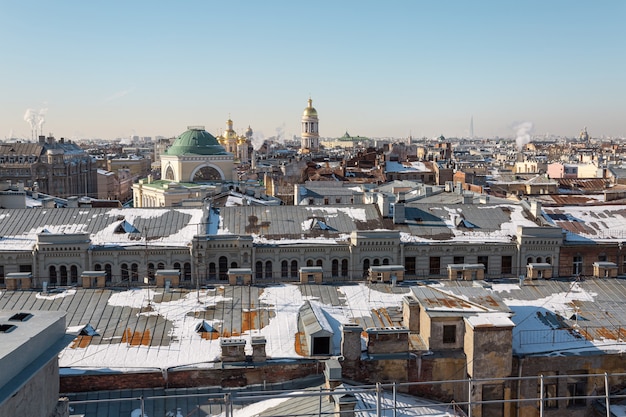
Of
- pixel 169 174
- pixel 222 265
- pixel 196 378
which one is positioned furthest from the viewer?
pixel 169 174

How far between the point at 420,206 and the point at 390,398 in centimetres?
2561

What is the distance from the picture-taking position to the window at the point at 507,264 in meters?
41.0

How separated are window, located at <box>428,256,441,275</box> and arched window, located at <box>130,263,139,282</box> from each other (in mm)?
17196

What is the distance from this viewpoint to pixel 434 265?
134 ft

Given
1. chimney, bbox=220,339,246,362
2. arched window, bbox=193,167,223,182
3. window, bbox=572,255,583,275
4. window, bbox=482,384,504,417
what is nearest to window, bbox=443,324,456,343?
Answer: window, bbox=482,384,504,417

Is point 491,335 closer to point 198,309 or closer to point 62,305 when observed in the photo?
point 198,309

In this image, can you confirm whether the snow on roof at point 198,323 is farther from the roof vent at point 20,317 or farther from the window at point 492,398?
the roof vent at point 20,317

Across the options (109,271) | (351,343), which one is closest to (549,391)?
(351,343)

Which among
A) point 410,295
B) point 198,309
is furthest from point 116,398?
point 410,295

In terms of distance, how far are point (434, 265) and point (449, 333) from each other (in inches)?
710

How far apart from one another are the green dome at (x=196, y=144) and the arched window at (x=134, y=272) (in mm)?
40088

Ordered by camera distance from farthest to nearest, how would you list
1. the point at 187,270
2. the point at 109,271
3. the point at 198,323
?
the point at 187,270 → the point at 109,271 → the point at 198,323

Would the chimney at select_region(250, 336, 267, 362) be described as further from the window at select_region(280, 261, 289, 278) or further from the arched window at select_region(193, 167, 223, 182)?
the arched window at select_region(193, 167, 223, 182)

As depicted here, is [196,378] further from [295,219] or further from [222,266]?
[295,219]
